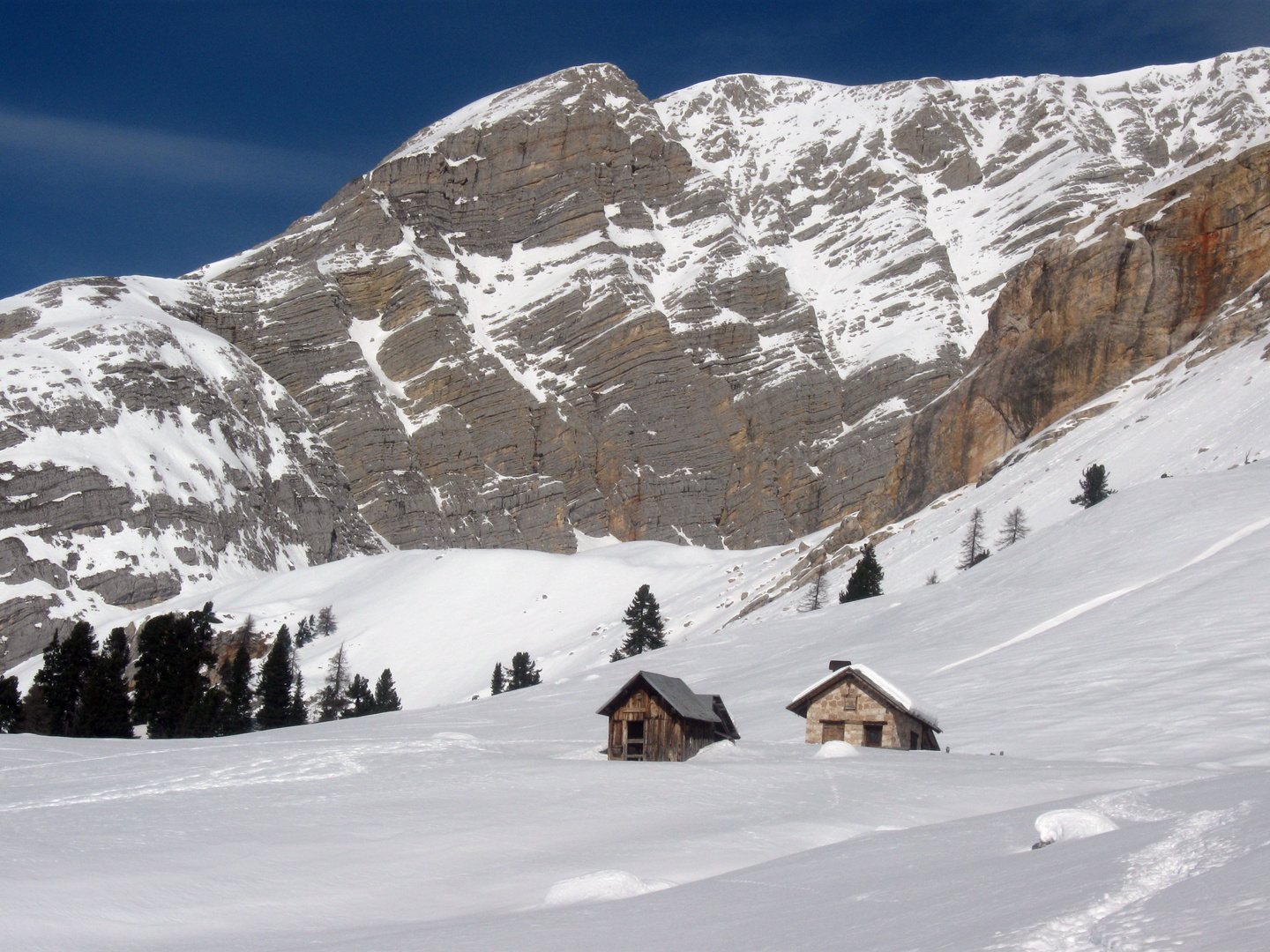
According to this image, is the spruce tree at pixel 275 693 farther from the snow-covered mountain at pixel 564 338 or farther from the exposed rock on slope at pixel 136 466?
the snow-covered mountain at pixel 564 338

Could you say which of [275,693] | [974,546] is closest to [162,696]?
[275,693]

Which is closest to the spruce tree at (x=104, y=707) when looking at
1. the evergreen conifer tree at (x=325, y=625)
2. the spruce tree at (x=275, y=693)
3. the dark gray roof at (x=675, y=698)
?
the spruce tree at (x=275, y=693)

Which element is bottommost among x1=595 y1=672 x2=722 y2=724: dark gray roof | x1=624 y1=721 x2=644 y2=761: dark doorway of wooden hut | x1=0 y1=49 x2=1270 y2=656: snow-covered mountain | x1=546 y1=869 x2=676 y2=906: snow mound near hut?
x1=546 y1=869 x2=676 y2=906: snow mound near hut

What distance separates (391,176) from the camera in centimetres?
17975

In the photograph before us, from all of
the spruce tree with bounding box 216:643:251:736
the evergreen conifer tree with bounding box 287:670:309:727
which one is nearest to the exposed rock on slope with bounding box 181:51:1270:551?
the spruce tree with bounding box 216:643:251:736

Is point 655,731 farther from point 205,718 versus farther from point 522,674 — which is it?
point 522,674

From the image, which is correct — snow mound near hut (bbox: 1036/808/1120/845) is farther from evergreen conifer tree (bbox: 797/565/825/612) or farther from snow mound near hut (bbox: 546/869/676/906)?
evergreen conifer tree (bbox: 797/565/825/612)

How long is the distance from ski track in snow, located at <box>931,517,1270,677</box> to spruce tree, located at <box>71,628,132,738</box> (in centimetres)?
3548

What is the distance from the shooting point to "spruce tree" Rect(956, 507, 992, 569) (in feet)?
184

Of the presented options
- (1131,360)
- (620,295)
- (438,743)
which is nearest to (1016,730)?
(438,743)

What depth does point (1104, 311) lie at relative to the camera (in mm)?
Answer: 80000

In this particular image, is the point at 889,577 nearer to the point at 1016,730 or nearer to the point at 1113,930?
the point at 1016,730

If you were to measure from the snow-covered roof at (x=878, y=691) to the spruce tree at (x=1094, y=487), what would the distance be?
96.6ft

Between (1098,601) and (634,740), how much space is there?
1932 centimetres
